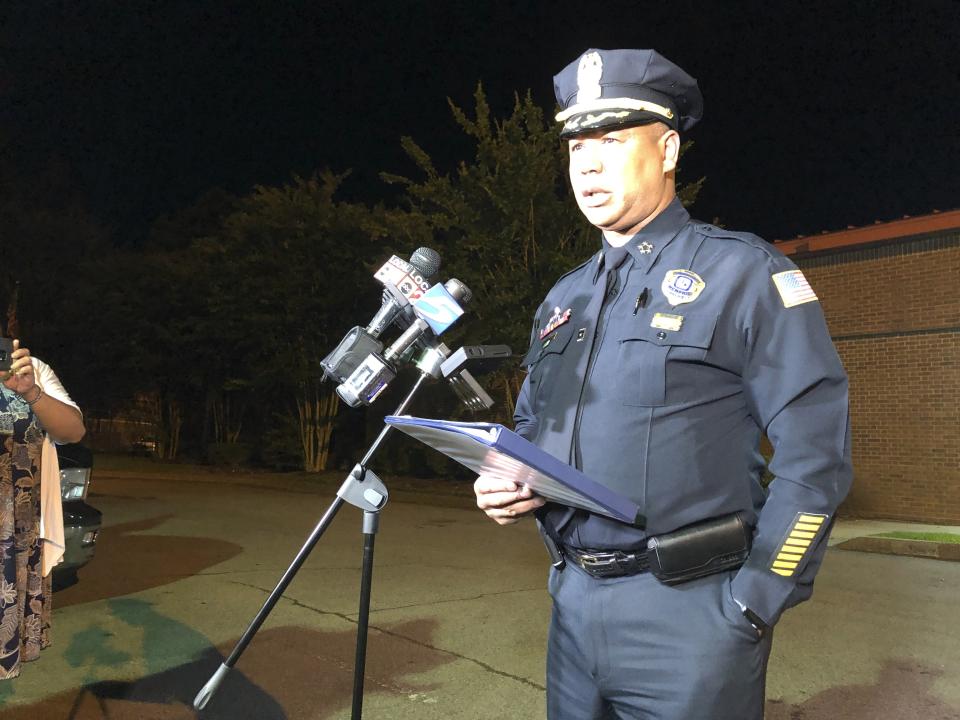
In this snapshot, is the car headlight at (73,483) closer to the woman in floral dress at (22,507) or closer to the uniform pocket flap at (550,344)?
the woman in floral dress at (22,507)

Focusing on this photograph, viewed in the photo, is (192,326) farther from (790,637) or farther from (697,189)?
(790,637)

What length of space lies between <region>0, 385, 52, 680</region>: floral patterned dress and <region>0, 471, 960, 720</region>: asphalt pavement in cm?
99

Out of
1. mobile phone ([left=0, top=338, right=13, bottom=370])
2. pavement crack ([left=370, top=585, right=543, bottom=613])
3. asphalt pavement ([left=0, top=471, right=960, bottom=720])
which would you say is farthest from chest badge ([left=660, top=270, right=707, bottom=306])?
pavement crack ([left=370, top=585, right=543, bottom=613])

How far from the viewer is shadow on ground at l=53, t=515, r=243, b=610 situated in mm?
7000

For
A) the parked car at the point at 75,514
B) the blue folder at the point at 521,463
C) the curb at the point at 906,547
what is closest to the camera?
the blue folder at the point at 521,463

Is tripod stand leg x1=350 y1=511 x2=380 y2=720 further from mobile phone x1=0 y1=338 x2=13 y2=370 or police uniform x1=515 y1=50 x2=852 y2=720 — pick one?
mobile phone x1=0 y1=338 x2=13 y2=370

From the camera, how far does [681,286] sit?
1838 millimetres

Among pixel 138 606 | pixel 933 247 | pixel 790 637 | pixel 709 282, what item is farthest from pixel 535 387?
pixel 933 247

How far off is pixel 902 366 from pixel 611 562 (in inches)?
486

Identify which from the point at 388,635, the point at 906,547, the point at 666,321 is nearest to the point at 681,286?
the point at 666,321

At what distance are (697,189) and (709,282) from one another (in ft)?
43.4

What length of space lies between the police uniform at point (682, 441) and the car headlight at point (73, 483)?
4.91m

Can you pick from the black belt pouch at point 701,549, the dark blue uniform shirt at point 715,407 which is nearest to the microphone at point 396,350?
the dark blue uniform shirt at point 715,407

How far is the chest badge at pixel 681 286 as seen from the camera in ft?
5.97
